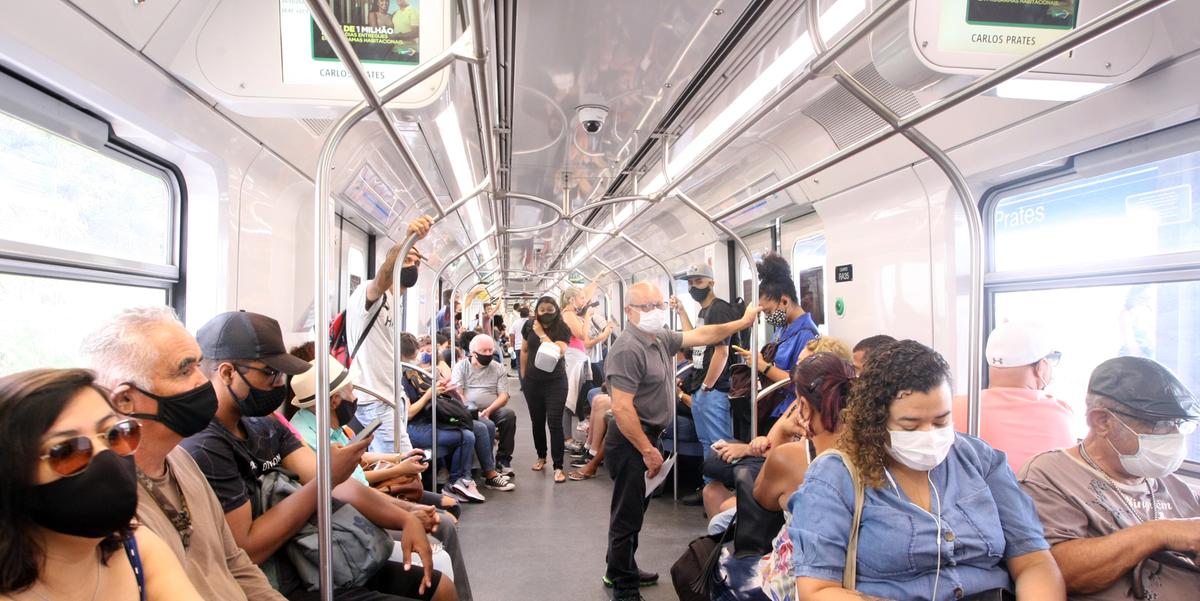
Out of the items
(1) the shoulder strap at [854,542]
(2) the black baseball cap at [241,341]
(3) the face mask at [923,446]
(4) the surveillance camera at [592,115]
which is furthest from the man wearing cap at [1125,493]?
(4) the surveillance camera at [592,115]

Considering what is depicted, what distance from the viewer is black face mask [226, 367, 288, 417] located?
6.36 feet

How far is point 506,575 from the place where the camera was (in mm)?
3744

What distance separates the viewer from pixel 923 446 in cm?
171

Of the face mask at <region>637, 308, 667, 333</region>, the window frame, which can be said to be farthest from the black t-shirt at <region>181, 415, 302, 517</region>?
the face mask at <region>637, 308, 667, 333</region>

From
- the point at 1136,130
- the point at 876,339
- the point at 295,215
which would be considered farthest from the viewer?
the point at 295,215

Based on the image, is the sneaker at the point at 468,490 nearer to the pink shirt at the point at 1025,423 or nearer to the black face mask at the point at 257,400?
the black face mask at the point at 257,400

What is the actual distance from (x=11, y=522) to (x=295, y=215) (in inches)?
132

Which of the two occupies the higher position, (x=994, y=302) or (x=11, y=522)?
(x=994, y=302)

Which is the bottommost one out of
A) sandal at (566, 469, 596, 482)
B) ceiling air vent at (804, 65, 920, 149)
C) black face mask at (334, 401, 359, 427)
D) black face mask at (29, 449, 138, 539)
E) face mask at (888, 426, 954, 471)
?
sandal at (566, 469, 596, 482)

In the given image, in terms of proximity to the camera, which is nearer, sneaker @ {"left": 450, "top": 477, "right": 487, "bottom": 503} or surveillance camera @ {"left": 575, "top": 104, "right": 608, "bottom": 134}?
surveillance camera @ {"left": 575, "top": 104, "right": 608, "bottom": 134}

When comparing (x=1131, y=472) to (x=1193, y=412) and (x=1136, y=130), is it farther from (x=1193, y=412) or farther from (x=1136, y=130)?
(x=1136, y=130)

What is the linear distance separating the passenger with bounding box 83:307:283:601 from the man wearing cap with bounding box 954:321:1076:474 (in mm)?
2959

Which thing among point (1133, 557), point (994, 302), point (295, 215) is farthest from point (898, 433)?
point (295, 215)

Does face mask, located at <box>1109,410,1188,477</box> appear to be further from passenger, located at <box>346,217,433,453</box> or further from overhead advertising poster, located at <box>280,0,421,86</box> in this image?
overhead advertising poster, located at <box>280,0,421,86</box>
